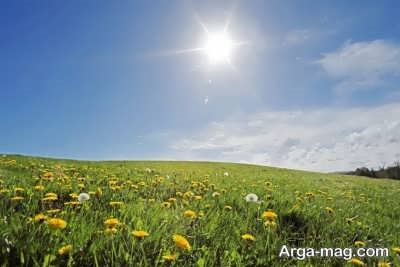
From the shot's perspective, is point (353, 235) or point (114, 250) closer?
point (114, 250)

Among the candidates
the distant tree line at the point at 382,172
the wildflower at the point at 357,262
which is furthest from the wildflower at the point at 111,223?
the distant tree line at the point at 382,172

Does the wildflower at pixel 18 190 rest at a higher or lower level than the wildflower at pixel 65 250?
higher

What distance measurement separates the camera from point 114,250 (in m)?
2.52

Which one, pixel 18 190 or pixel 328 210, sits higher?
pixel 18 190

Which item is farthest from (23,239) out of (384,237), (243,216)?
(384,237)

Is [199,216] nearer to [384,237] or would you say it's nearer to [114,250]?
[114,250]

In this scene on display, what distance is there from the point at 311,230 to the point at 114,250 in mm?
3048

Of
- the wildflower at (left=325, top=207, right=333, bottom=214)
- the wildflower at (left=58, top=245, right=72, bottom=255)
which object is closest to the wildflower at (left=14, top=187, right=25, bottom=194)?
the wildflower at (left=58, top=245, right=72, bottom=255)

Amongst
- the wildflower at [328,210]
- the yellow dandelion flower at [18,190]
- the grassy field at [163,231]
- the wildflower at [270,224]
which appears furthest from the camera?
the wildflower at [328,210]

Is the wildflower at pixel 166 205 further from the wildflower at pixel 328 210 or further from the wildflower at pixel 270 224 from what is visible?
the wildflower at pixel 328 210

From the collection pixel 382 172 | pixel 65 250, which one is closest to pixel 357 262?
pixel 65 250

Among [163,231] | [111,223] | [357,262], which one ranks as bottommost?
[357,262]

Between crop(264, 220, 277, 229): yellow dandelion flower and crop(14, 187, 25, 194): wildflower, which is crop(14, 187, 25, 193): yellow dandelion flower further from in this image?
crop(264, 220, 277, 229): yellow dandelion flower

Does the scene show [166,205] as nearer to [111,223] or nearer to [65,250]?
[111,223]
